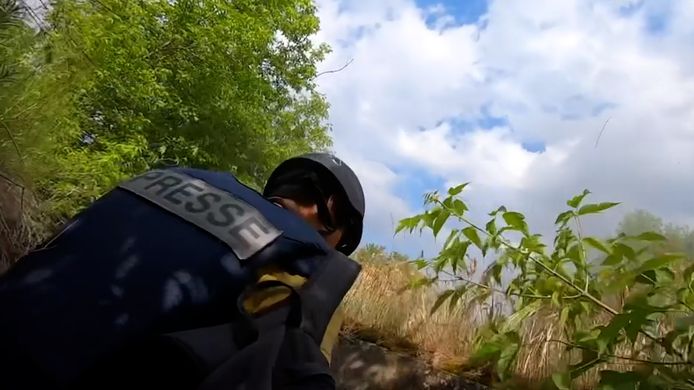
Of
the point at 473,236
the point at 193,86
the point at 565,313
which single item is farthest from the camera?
the point at 193,86

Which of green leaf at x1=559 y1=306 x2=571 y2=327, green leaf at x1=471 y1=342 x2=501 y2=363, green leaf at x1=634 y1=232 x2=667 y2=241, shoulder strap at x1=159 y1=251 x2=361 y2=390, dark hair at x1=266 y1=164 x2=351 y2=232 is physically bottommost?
shoulder strap at x1=159 y1=251 x2=361 y2=390

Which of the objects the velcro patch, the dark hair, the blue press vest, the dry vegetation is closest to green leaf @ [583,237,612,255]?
the dark hair

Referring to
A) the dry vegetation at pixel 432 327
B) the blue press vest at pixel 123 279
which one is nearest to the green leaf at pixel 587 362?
the dry vegetation at pixel 432 327

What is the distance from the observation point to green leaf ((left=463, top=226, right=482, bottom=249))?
8.79ft

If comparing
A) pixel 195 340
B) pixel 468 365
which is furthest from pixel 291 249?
pixel 468 365

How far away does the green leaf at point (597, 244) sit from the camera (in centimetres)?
240

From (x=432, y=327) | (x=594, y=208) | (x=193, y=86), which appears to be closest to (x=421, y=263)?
(x=594, y=208)

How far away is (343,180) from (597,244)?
2.80ft

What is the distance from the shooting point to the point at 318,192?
209 centimetres

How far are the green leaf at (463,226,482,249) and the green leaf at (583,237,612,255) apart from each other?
0.35 metres

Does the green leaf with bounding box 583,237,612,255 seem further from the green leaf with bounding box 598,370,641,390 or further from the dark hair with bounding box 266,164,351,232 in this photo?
the dark hair with bounding box 266,164,351,232

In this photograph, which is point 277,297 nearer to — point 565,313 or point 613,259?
point 613,259

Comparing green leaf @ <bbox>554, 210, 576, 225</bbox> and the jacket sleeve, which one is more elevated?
green leaf @ <bbox>554, 210, 576, 225</bbox>

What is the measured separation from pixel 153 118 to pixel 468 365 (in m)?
8.71
